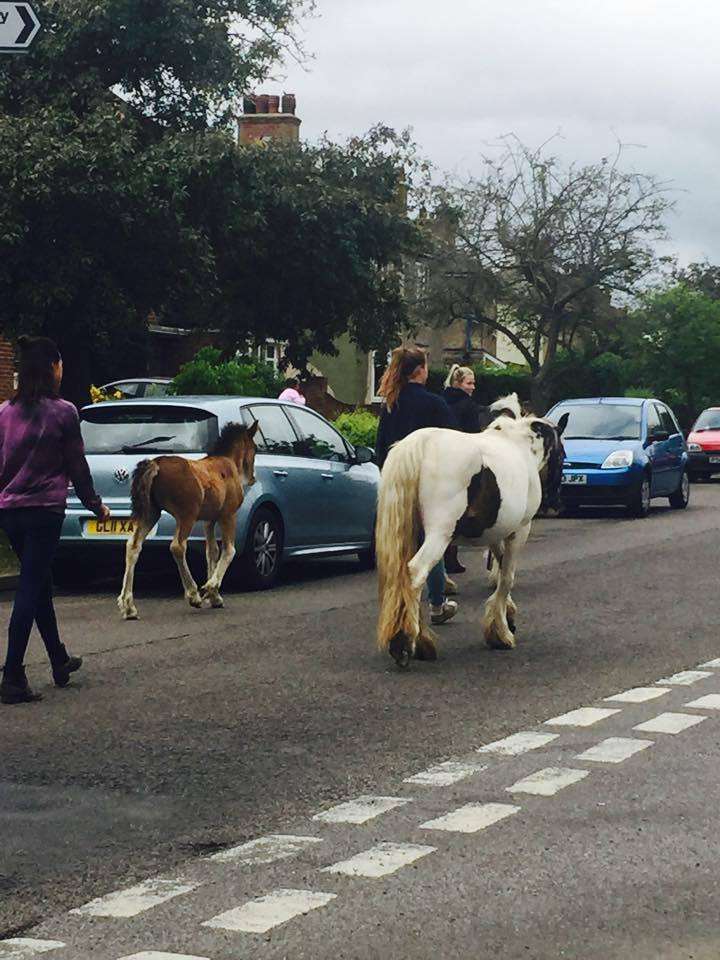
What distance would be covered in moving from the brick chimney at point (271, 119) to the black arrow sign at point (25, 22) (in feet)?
155

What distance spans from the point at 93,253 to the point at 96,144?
1.46 meters

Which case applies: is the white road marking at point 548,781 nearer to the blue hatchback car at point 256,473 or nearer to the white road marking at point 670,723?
the white road marking at point 670,723

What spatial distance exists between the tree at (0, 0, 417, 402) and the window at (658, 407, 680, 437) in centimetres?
607

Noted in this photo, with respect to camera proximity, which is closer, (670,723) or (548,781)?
(548,781)

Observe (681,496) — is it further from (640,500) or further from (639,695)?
(639,695)

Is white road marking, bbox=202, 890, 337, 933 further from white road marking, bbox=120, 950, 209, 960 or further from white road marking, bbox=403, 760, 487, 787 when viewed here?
white road marking, bbox=403, 760, 487, 787

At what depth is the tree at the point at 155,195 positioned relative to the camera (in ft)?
78.1

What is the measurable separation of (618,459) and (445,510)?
1484 cm

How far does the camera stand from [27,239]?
24.2m

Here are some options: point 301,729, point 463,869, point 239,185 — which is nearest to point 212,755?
point 301,729

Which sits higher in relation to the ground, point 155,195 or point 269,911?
point 155,195

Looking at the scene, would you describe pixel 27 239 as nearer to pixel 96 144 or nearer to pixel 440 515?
pixel 96 144

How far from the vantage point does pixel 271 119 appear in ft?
187

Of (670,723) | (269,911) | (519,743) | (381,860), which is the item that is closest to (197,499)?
(670,723)
